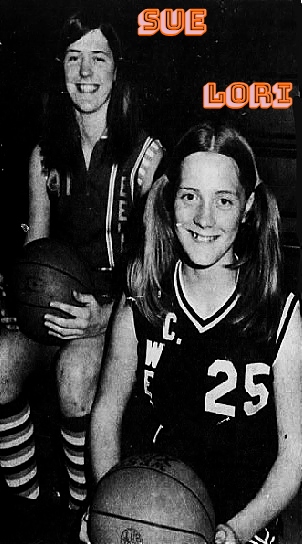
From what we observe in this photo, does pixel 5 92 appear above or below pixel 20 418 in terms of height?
above

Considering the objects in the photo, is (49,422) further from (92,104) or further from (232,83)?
(232,83)

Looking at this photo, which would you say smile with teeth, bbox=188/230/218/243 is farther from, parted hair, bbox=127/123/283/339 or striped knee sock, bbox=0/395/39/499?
striped knee sock, bbox=0/395/39/499

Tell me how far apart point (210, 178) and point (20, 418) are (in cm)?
84

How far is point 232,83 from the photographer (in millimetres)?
2021

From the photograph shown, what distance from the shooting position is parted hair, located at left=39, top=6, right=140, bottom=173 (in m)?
2.09

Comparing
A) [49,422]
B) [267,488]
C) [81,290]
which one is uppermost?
[81,290]

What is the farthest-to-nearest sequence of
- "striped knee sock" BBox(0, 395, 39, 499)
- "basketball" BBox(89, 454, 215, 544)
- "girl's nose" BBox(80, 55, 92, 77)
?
"striped knee sock" BBox(0, 395, 39, 499) → "girl's nose" BBox(80, 55, 92, 77) → "basketball" BBox(89, 454, 215, 544)

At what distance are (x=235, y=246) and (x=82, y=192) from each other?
434 millimetres

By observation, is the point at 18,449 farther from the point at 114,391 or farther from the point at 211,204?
the point at 211,204

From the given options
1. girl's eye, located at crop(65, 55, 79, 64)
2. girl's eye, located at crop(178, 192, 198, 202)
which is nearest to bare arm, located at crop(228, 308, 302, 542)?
girl's eye, located at crop(178, 192, 198, 202)

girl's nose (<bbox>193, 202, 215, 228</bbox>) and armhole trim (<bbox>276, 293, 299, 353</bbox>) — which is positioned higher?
girl's nose (<bbox>193, 202, 215, 228</bbox>)

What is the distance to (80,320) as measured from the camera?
2154 mm

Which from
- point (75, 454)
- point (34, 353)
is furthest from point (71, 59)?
point (75, 454)

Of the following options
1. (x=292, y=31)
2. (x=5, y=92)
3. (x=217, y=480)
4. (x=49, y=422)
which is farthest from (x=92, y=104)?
(x=217, y=480)
